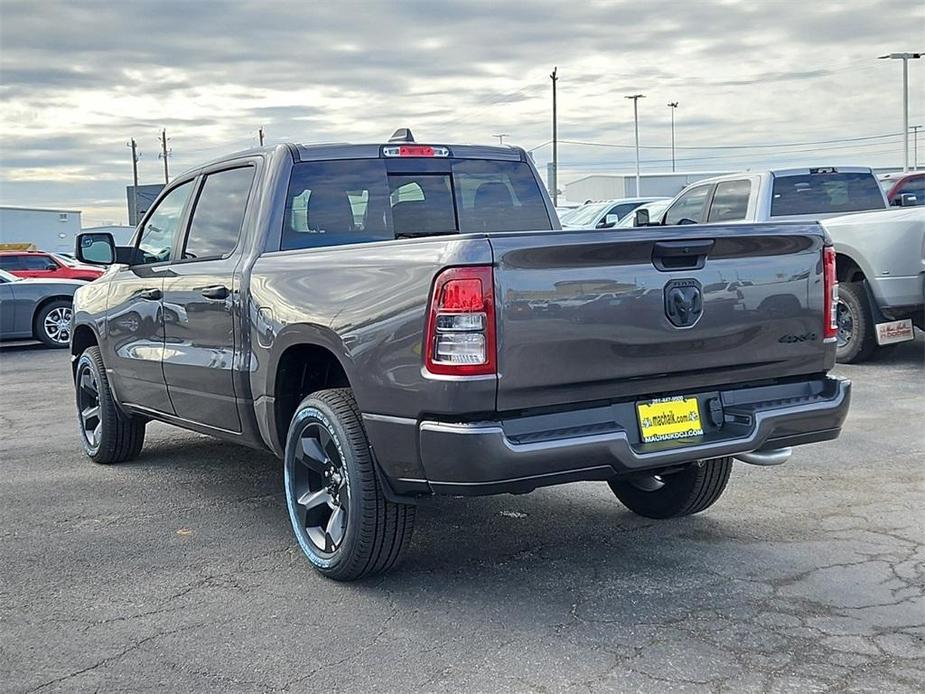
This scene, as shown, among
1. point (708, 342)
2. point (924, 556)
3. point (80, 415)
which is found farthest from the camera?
point (80, 415)

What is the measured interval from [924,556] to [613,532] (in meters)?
1.37

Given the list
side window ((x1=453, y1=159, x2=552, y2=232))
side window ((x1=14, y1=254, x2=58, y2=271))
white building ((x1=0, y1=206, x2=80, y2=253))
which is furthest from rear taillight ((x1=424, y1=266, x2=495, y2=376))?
white building ((x1=0, y1=206, x2=80, y2=253))

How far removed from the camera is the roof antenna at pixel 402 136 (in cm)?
594

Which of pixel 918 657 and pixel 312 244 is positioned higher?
pixel 312 244

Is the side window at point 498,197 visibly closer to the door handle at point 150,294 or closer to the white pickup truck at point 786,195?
the door handle at point 150,294

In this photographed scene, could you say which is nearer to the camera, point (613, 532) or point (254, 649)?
point (254, 649)

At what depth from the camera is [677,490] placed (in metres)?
5.22

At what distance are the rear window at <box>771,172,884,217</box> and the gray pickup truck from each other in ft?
20.3

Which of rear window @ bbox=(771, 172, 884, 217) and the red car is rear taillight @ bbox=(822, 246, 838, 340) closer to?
rear window @ bbox=(771, 172, 884, 217)

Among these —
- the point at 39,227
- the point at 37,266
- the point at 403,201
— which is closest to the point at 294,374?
the point at 403,201

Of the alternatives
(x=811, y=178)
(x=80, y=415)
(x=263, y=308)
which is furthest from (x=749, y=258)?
(x=811, y=178)

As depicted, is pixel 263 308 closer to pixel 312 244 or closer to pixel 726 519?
pixel 312 244

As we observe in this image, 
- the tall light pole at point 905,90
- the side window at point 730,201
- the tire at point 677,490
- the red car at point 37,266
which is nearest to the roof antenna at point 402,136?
the tire at point 677,490

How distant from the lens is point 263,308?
15.9ft
